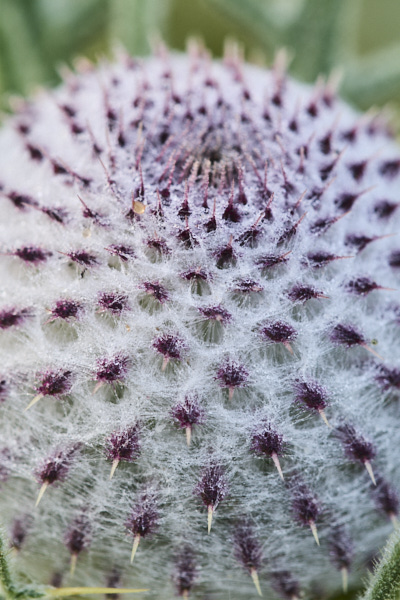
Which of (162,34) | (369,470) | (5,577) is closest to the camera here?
(5,577)

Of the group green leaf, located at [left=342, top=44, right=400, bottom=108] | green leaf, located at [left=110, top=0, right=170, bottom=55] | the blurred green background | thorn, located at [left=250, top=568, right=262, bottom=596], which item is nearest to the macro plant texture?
thorn, located at [left=250, top=568, right=262, bottom=596]

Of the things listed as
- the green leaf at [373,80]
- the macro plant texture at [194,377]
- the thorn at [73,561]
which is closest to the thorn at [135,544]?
the macro plant texture at [194,377]

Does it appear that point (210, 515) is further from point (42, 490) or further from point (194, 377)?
point (42, 490)

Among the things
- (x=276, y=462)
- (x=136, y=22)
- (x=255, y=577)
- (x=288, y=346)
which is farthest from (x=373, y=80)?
Answer: (x=255, y=577)

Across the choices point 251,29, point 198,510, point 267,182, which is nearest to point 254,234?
point 267,182

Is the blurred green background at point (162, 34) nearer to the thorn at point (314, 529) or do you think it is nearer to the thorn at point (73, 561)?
the thorn at point (314, 529)

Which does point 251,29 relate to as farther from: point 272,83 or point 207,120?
point 207,120
